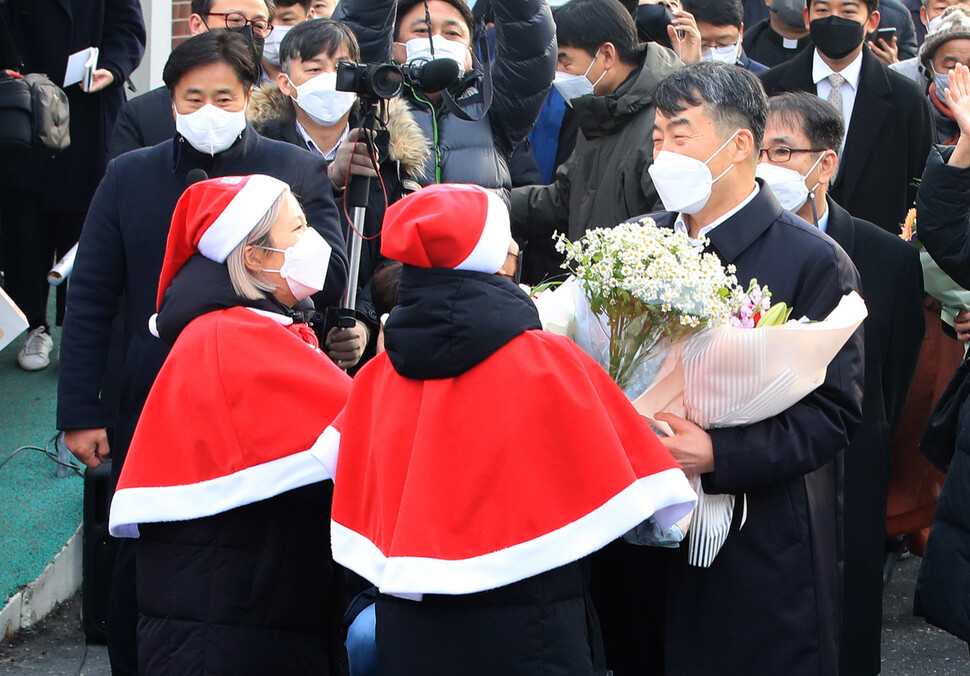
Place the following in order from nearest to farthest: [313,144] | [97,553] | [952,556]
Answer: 1. [952,556]
2. [97,553]
3. [313,144]

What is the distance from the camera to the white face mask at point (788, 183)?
4.15m

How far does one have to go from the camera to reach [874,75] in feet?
18.7

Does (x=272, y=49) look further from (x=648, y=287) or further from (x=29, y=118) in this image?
(x=648, y=287)

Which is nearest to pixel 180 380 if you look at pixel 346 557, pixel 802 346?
pixel 346 557

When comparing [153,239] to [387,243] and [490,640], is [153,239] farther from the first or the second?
[490,640]

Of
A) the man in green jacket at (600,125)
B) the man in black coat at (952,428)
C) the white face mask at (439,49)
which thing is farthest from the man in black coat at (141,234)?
the man in black coat at (952,428)

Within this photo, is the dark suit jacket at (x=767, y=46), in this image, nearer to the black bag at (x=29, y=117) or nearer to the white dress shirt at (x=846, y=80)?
the white dress shirt at (x=846, y=80)

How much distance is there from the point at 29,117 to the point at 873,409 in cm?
382

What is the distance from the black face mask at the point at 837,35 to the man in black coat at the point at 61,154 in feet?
11.9

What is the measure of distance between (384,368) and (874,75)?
12.1 ft

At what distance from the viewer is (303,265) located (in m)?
3.42

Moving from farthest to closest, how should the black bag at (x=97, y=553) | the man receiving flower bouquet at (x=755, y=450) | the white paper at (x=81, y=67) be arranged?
the white paper at (x=81, y=67) → the black bag at (x=97, y=553) → the man receiving flower bouquet at (x=755, y=450)

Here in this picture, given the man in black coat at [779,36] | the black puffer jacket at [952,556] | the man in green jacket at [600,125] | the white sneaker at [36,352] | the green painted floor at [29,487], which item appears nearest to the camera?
the black puffer jacket at [952,556]

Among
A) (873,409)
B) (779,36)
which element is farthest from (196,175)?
(779,36)
